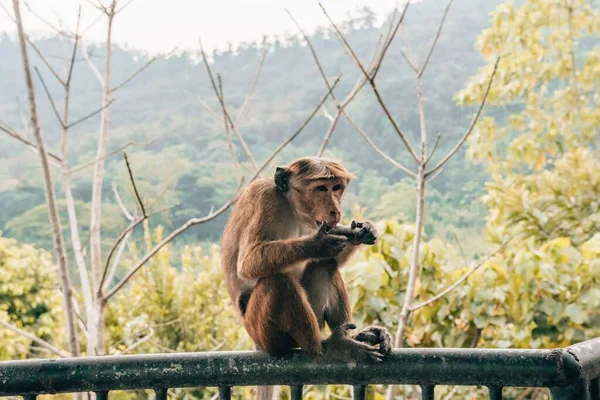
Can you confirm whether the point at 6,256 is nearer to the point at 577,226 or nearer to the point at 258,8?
the point at 577,226

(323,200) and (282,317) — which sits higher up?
(323,200)

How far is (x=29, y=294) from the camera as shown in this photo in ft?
32.0

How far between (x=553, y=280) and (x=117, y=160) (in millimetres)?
16423

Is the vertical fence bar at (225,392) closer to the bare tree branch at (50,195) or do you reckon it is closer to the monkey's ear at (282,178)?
the monkey's ear at (282,178)

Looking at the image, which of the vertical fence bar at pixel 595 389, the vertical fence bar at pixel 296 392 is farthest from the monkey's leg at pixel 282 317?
the vertical fence bar at pixel 595 389

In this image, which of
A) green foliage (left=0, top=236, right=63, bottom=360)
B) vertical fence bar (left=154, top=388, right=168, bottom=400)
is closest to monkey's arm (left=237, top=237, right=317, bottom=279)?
vertical fence bar (left=154, top=388, right=168, bottom=400)

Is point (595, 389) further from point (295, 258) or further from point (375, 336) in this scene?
point (295, 258)

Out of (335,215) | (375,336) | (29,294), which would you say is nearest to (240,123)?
(29,294)

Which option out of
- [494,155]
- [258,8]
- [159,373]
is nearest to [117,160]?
[258,8]

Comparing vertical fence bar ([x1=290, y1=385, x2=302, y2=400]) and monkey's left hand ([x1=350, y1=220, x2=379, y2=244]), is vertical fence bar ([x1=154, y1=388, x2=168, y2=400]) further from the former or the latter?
monkey's left hand ([x1=350, y1=220, x2=379, y2=244])

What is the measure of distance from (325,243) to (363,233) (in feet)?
0.44

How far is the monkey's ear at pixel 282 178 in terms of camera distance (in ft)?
9.05

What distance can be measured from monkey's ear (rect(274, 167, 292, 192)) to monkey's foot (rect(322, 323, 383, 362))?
0.66 meters

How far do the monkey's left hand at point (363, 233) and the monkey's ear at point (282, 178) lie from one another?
1.55 feet
